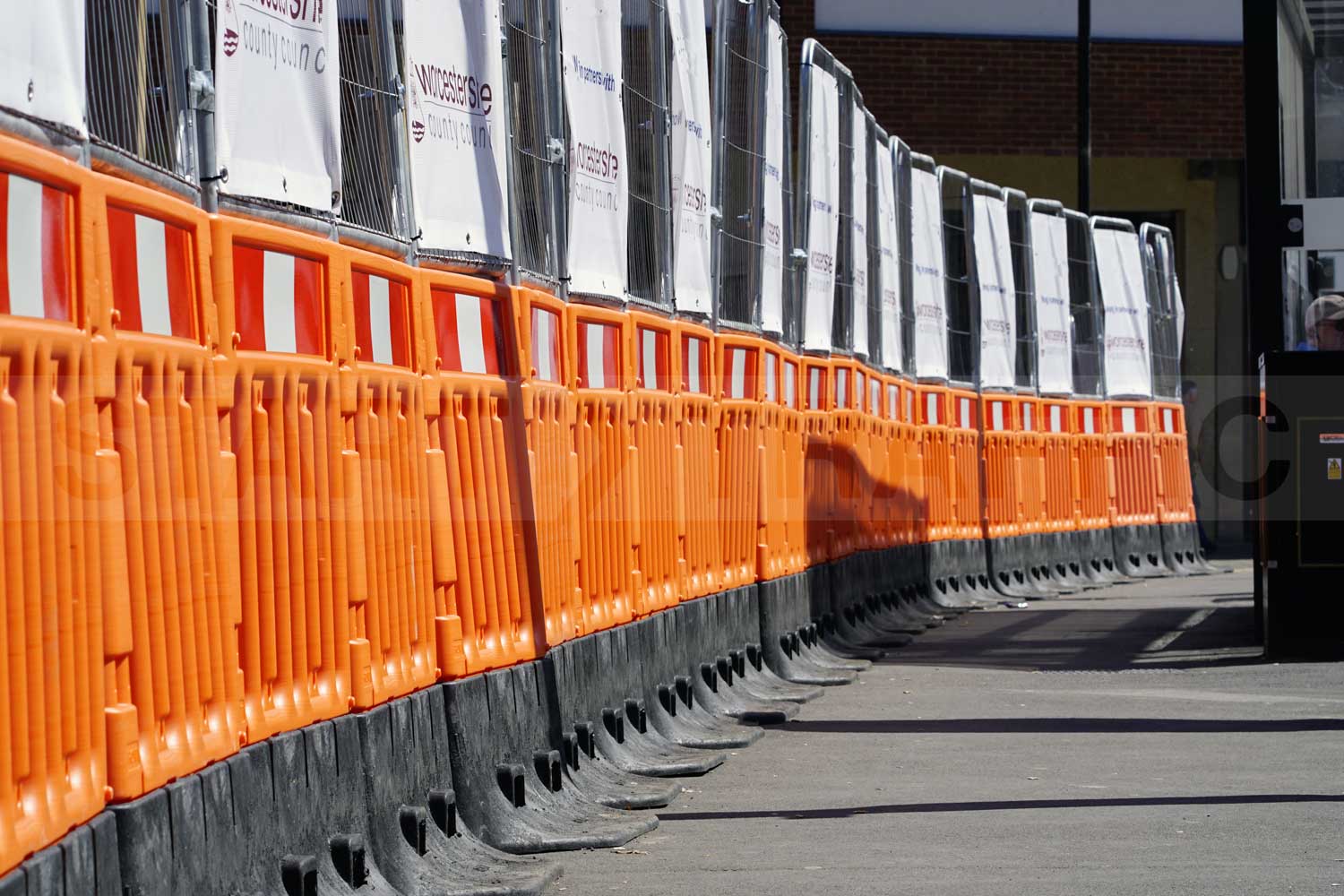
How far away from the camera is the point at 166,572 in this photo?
4.88m

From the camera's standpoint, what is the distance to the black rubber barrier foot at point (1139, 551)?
23750 millimetres

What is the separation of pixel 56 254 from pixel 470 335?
10.2 ft

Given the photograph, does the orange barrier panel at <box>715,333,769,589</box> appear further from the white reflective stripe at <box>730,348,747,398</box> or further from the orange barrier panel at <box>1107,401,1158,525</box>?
the orange barrier panel at <box>1107,401,1158,525</box>

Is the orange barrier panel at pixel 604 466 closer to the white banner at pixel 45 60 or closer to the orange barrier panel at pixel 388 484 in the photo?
the orange barrier panel at pixel 388 484

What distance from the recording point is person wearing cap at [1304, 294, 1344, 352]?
13.2m

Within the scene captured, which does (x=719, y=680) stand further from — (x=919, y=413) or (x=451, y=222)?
(x=919, y=413)

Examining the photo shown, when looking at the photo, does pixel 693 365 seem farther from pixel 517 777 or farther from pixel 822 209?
pixel 517 777

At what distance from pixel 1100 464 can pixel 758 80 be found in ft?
38.3

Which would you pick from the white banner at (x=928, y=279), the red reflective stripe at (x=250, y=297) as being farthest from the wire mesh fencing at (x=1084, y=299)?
the red reflective stripe at (x=250, y=297)

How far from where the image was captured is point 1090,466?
76.6 ft

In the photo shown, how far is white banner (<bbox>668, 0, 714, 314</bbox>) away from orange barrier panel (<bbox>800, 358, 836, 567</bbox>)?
2.55m

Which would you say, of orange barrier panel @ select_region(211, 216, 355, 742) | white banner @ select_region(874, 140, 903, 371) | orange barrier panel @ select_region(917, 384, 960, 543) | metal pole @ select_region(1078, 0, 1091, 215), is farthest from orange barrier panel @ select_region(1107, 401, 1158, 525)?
orange barrier panel @ select_region(211, 216, 355, 742)

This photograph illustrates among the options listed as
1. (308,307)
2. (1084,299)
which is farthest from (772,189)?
(1084,299)

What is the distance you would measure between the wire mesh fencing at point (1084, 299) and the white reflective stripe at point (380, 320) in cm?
1786
